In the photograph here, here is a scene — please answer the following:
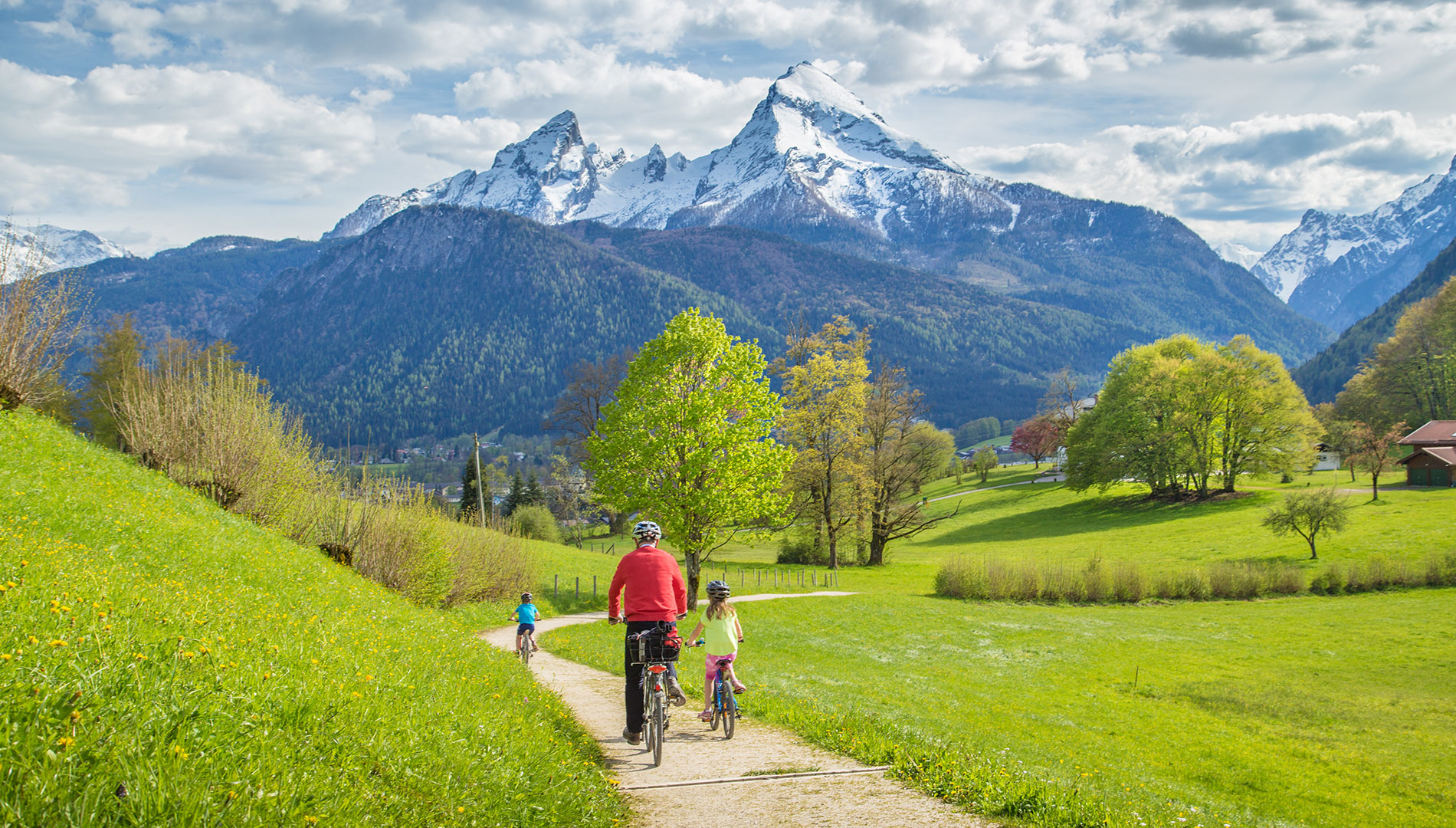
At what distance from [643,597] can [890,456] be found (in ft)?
128

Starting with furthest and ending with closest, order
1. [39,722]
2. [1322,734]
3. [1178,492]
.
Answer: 1. [1178,492]
2. [1322,734]
3. [39,722]

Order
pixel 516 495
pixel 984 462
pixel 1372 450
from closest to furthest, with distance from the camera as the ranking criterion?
pixel 1372 450 < pixel 516 495 < pixel 984 462

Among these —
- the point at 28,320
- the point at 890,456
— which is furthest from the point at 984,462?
the point at 28,320

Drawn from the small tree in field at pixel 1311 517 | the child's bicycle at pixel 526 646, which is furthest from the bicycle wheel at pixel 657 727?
the small tree in field at pixel 1311 517

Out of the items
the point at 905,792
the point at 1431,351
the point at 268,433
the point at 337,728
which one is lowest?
the point at 905,792

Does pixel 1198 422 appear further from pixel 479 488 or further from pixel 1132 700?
pixel 479 488

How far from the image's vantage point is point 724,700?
984 cm

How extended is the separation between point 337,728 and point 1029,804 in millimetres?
5963

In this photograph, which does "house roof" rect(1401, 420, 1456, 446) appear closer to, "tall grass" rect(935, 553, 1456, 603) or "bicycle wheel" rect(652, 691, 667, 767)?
"tall grass" rect(935, 553, 1456, 603)

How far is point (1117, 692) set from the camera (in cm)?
2117

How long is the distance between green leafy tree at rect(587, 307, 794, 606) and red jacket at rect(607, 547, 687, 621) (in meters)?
15.9

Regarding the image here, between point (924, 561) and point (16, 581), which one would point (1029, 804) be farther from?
point (924, 561)

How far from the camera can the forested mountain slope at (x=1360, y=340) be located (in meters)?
171

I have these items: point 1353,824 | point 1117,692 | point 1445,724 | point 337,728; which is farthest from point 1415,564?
point 337,728
